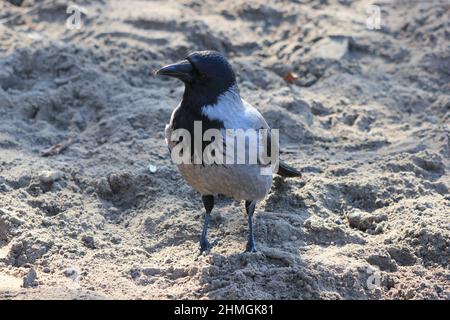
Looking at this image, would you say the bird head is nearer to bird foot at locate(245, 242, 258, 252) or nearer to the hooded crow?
the hooded crow

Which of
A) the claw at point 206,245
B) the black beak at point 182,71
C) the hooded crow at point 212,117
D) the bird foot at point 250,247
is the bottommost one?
the claw at point 206,245

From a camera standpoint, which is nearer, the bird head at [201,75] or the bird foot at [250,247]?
the bird head at [201,75]

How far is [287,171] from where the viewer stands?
5621 mm

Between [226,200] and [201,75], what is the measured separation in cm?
135

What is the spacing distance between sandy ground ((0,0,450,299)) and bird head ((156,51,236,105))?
1068 mm

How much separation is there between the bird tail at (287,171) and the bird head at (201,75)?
1.11 meters

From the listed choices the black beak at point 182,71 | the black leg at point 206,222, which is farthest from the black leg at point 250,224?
the black beak at point 182,71

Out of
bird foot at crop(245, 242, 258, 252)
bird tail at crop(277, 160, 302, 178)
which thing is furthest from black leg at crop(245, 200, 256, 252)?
bird tail at crop(277, 160, 302, 178)

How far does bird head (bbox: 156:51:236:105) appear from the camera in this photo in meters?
4.66

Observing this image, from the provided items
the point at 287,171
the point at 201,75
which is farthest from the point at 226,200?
the point at 201,75

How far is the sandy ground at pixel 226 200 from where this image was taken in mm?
4621

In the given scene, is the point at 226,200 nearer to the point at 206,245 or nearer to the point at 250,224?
the point at 250,224

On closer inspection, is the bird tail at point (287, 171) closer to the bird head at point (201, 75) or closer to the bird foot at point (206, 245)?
Result: the bird foot at point (206, 245)

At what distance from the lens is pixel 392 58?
301 inches
